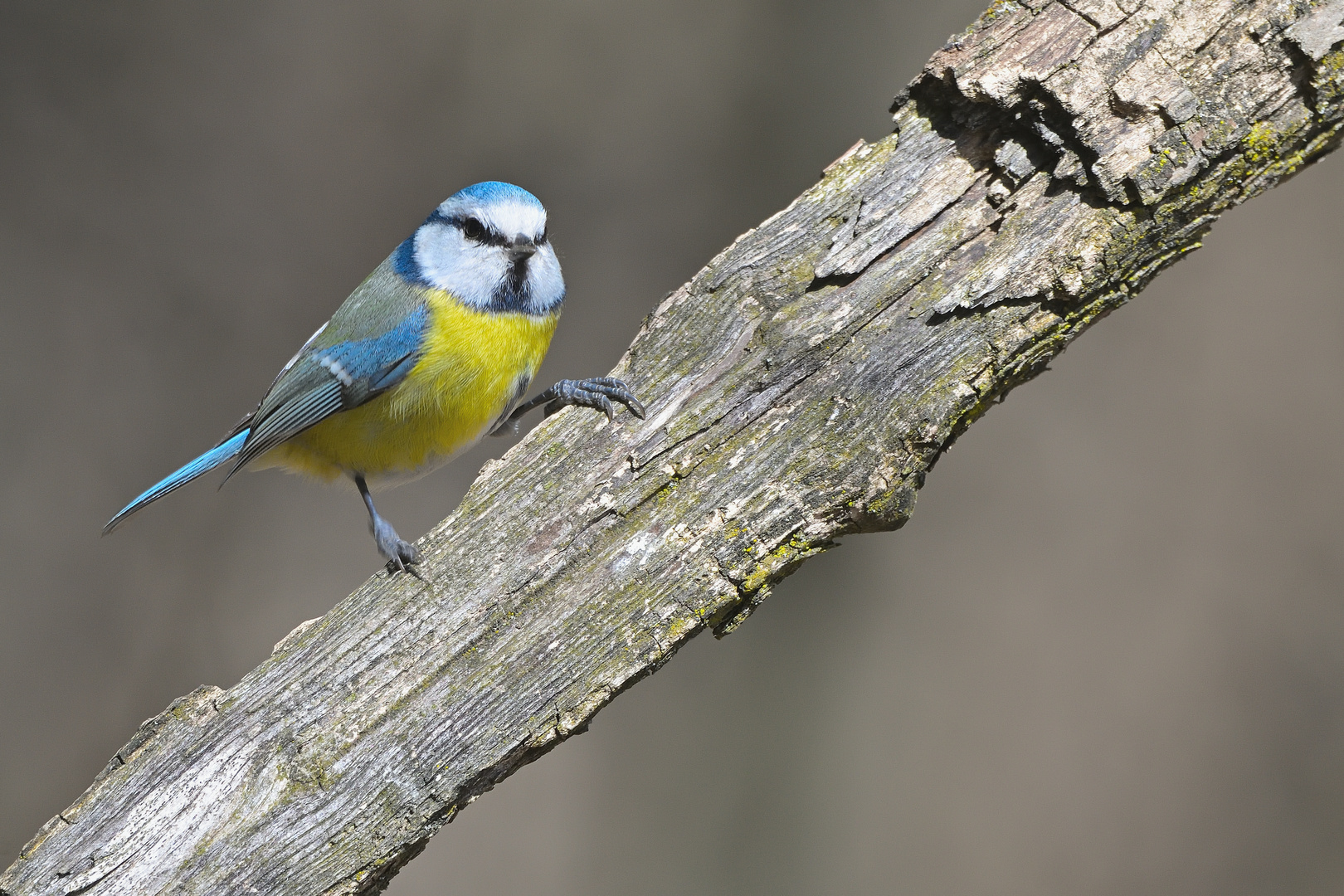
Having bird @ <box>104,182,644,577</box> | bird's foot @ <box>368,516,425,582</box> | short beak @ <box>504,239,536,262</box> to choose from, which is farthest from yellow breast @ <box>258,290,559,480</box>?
bird's foot @ <box>368,516,425,582</box>

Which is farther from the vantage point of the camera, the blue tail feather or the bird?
the blue tail feather

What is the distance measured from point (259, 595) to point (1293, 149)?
3.09m

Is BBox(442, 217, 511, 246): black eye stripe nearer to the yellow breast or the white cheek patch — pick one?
the white cheek patch

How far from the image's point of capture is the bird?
6.41 feet

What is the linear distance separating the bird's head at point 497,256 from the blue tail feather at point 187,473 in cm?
59

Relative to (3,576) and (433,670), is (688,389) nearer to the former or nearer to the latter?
(433,670)

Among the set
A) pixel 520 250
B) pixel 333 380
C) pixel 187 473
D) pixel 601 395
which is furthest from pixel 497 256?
pixel 187 473

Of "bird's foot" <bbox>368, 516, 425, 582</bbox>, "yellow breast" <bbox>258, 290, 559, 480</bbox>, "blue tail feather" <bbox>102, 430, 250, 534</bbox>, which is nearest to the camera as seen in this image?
"bird's foot" <bbox>368, 516, 425, 582</bbox>

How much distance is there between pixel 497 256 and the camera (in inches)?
78.5

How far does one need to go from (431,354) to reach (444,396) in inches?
3.6

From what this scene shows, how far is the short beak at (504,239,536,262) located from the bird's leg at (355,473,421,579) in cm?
61

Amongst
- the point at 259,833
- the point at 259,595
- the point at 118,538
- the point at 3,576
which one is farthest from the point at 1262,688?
the point at 3,576

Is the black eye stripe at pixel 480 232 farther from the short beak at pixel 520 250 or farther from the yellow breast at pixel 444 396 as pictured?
the yellow breast at pixel 444 396

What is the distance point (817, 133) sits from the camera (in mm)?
3291
